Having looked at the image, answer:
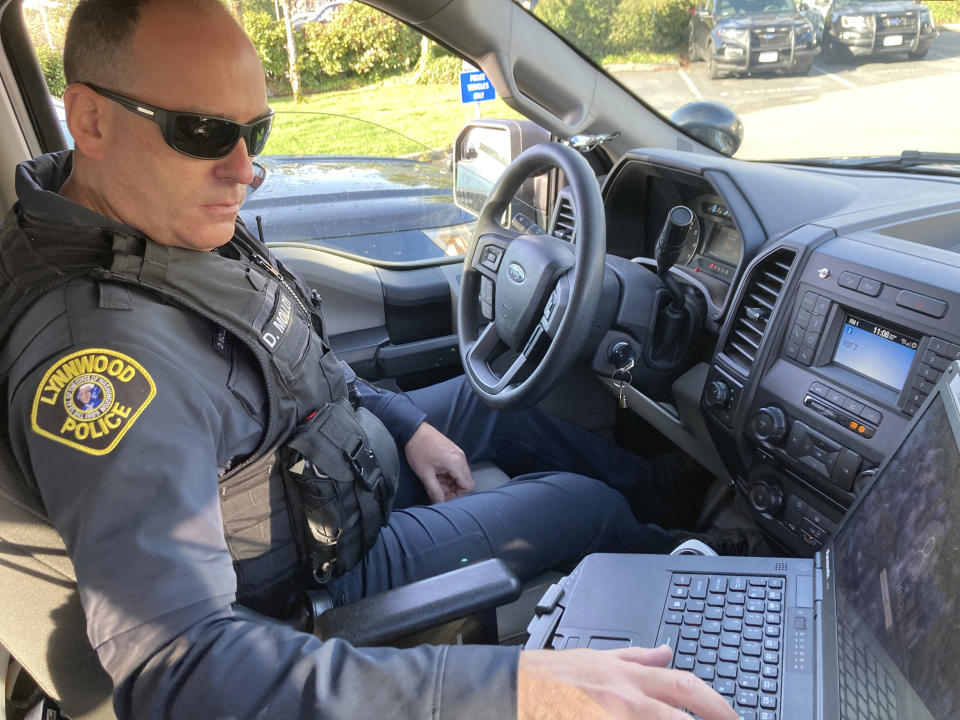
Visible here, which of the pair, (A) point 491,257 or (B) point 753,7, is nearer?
(A) point 491,257

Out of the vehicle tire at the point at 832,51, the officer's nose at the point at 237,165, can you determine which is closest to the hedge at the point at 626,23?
the vehicle tire at the point at 832,51

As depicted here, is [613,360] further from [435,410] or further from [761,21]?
[761,21]

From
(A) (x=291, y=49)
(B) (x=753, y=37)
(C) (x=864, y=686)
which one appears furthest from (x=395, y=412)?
(A) (x=291, y=49)

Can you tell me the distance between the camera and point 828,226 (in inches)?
71.7

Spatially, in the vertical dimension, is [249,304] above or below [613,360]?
above

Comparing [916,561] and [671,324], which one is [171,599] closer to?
[916,561]

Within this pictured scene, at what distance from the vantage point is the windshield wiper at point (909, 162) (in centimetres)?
208

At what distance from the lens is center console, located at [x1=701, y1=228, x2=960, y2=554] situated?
1515 mm

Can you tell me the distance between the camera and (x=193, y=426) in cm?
115

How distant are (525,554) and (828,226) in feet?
3.31

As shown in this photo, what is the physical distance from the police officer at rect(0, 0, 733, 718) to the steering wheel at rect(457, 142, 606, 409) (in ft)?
1.21

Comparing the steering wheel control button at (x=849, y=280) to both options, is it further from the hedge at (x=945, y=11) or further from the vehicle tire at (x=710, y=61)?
the vehicle tire at (x=710, y=61)

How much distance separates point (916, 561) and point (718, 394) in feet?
3.08

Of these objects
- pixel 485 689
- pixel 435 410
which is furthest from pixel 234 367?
pixel 435 410
